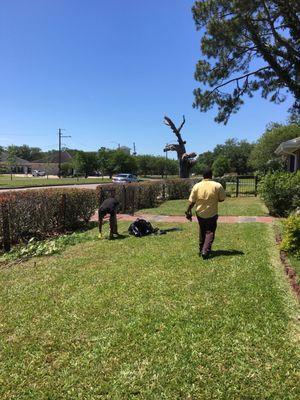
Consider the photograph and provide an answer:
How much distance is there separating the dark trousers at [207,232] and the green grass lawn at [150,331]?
31 centimetres

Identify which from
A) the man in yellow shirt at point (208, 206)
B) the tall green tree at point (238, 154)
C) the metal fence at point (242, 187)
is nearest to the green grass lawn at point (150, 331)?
the man in yellow shirt at point (208, 206)

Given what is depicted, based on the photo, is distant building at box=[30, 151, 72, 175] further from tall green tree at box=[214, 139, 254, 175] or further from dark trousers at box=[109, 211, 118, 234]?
dark trousers at box=[109, 211, 118, 234]

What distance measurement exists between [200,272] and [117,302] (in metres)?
1.66

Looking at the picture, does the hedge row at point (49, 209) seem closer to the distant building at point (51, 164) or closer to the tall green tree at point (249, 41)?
the tall green tree at point (249, 41)

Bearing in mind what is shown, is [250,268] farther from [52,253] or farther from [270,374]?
[52,253]

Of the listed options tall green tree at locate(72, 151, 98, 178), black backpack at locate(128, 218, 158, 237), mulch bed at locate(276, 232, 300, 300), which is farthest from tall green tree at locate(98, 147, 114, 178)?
mulch bed at locate(276, 232, 300, 300)

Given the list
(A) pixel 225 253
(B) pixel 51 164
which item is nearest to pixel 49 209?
(A) pixel 225 253

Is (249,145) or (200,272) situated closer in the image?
(200,272)

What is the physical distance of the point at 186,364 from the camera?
131 inches

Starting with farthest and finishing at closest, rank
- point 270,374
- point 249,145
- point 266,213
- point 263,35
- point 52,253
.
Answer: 1. point 249,145
2. point 263,35
3. point 266,213
4. point 52,253
5. point 270,374

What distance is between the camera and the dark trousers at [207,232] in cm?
686

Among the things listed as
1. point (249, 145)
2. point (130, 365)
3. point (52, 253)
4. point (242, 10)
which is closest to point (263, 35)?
point (242, 10)

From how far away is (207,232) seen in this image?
7027 millimetres

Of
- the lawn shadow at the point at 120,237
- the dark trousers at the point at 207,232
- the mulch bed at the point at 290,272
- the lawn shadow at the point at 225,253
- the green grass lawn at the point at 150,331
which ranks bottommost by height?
the green grass lawn at the point at 150,331
